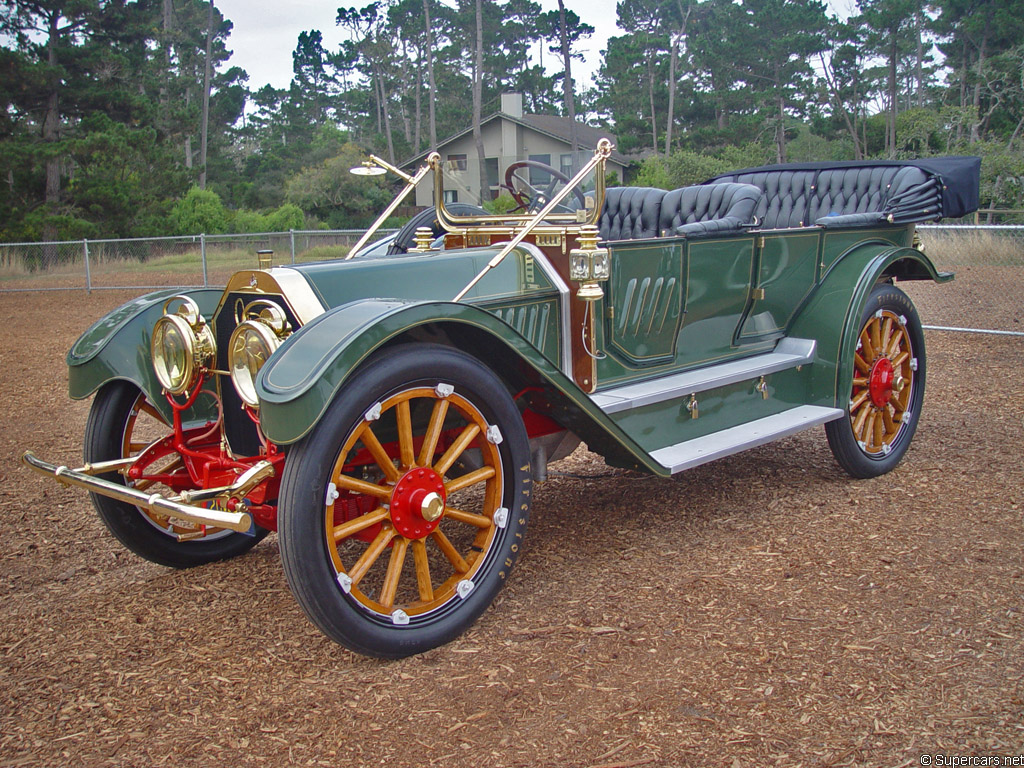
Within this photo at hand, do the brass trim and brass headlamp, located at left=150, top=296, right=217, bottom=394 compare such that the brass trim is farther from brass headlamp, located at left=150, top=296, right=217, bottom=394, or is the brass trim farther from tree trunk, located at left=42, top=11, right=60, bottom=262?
tree trunk, located at left=42, top=11, right=60, bottom=262

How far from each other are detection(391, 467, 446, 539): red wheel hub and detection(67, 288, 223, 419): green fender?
3.98ft

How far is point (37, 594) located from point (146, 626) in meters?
0.64

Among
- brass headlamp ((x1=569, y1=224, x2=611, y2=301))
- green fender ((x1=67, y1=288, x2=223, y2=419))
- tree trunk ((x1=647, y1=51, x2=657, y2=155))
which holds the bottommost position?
green fender ((x1=67, y1=288, x2=223, y2=419))

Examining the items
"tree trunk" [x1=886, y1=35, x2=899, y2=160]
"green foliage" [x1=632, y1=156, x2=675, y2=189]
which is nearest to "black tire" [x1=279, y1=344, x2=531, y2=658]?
"green foliage" [x1=632, y1=156, x2=675, y2=189]

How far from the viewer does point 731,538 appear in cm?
378

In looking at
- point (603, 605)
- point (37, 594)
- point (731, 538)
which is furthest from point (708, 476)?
point (37, 594)

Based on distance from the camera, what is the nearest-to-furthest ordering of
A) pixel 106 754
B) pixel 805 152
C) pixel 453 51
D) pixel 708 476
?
pixel 106 754, pixel 708 476, pixel 805 152, pixel 453 51

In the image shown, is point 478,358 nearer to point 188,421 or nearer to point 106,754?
point 188,421

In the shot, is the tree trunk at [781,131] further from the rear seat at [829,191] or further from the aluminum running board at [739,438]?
the aluminum running board at [739,438]

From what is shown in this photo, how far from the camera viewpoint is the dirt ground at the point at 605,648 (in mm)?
2328

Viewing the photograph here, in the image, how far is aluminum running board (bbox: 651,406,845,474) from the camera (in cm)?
348

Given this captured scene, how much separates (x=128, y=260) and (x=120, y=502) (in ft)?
46.7

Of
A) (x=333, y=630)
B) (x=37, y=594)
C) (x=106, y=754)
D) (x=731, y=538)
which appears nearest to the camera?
(x=106, y=754)

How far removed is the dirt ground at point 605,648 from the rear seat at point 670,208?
149 centimetres
